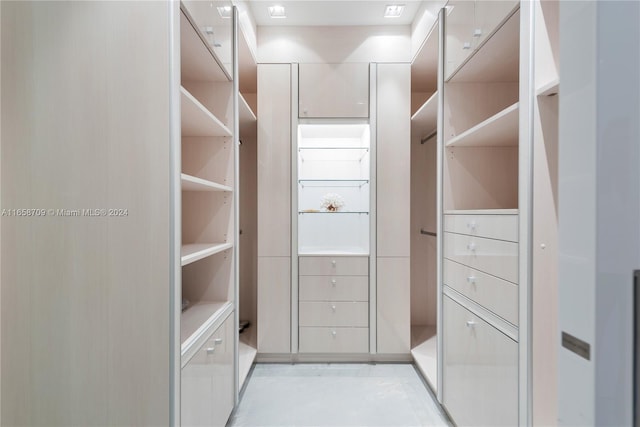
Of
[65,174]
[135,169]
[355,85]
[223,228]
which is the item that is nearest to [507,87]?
[355,85]

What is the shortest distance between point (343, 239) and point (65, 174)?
7.02 ft

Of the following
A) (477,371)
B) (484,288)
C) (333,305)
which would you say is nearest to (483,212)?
(484,288)

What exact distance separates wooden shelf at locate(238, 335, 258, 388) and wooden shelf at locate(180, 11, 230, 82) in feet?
6.01

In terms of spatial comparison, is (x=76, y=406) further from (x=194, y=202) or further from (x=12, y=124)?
(x=194, y=202)

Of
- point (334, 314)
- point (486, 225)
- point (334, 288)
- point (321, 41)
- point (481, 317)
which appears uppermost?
point (321, 41)

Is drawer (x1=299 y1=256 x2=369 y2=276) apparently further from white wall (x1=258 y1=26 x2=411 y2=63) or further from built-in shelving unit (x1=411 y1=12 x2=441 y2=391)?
white wall (x1=258 y1=26 x2=411 y2=63)

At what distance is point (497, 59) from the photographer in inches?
67.7

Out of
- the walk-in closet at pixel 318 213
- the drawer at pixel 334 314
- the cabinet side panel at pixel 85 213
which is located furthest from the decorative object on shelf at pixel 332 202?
the cabinet side panel at pixel 85 213

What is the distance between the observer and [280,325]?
265cm

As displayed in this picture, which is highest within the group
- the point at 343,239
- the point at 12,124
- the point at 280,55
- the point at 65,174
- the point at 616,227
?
the point at 280,55

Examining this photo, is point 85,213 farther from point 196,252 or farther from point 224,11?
point 224,11

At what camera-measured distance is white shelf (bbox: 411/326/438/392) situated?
2.26 metres

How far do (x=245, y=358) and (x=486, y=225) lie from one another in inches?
75.5

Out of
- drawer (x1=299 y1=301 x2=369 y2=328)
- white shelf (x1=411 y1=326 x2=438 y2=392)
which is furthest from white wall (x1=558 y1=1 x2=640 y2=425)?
drawer (x1=299 y1=301 x2=369 y2=328)
